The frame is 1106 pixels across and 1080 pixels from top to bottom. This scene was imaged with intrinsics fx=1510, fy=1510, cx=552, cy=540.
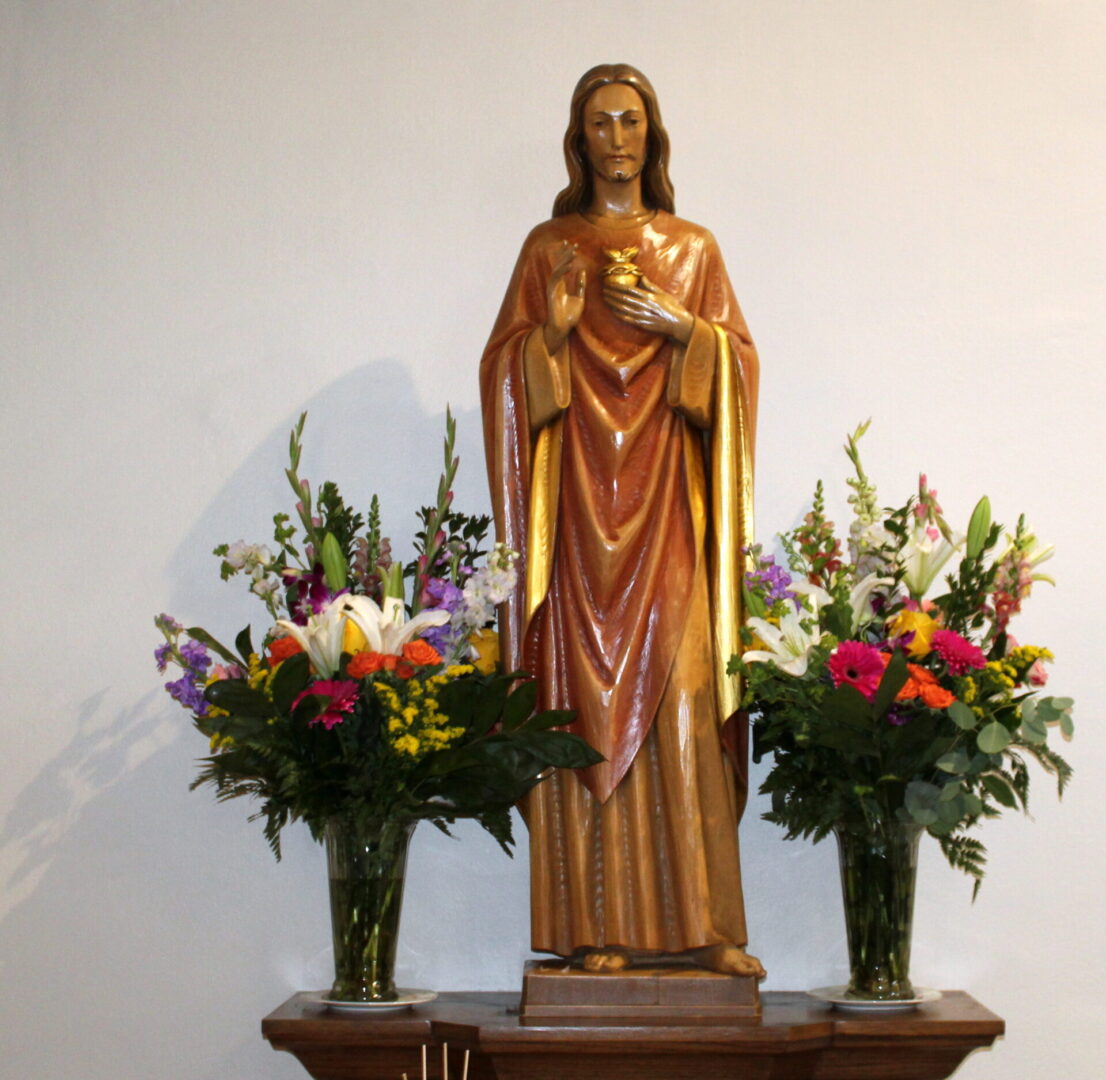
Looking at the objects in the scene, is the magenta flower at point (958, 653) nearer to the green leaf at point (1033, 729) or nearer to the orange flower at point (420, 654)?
the green leaf at point (1033, 729)

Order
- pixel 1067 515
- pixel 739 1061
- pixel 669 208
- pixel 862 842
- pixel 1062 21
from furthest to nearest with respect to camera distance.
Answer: pixel 1062 21, pixel 1067 515, pixel 669 208, pixel 862 842, pixel 739 1061

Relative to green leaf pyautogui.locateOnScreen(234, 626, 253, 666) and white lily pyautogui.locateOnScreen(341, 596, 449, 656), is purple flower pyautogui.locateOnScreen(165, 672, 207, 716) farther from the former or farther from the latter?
white lily pyautogui.locateOnScreen(341, 596, 449, 656)

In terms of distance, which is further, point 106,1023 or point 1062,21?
point 1062,21

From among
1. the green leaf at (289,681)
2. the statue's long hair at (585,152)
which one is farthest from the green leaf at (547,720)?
the statue's long hair at (585,152)

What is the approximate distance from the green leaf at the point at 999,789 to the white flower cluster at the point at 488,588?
3.32 ft

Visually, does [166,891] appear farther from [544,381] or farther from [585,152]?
[585,152]

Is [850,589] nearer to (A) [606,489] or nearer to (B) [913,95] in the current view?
(A) [606,489]

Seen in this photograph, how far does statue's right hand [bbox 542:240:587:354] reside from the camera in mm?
3166

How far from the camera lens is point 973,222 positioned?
3.91 meters

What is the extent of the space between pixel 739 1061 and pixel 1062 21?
2.81 m

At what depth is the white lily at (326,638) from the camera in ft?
9.90

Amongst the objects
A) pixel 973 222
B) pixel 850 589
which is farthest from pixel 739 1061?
pixel 973 222

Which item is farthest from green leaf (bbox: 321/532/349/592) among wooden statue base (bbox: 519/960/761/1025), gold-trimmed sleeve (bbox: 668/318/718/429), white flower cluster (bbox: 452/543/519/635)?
wooden statue base (bbox: 519/960/761/1025)

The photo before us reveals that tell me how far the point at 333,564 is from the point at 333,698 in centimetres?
39
